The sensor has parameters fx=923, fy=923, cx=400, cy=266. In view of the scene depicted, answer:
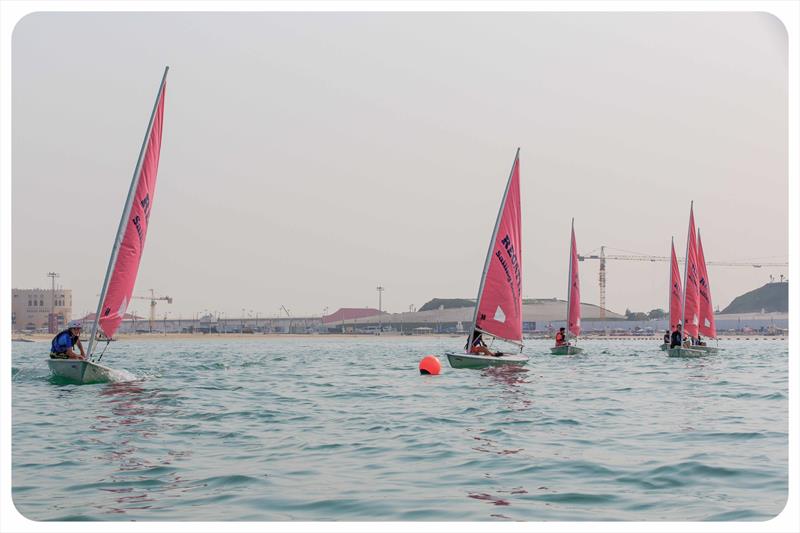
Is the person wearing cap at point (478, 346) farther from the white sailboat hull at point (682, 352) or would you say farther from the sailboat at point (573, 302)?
the sailboat at point (573, 302)

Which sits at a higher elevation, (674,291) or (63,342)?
(674,291)

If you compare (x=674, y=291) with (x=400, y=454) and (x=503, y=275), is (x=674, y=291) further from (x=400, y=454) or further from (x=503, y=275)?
(x=400, y=454)

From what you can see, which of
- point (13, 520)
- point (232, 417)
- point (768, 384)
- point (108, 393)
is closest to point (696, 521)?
point (13, 520)

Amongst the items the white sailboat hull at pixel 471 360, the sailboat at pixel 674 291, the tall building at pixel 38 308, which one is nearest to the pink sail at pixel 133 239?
the white sailboat hull at pixel 471 360

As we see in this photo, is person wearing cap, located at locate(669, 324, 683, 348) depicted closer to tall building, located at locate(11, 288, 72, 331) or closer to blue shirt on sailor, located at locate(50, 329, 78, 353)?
blue shirt on sailor, located at locate(50, 329, 78, 353)

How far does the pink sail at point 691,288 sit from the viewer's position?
171 feet

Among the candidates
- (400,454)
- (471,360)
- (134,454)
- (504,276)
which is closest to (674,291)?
(504,276)

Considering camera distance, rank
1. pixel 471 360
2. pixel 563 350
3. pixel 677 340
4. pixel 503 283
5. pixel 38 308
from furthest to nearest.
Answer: pixel 38 308, pixel 563 350, pixel 677 340, pixel 503 283, pixel 471 360

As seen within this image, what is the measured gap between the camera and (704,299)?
55.8 m

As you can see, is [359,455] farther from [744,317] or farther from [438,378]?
[744,317]

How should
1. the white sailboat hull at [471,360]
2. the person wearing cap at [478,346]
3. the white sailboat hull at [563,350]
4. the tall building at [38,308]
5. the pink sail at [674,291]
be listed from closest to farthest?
1. the white sailboat hull at [471,360]
2. the person wearing cap at [478,346]
3. the white sailboat hull at [563,350]
4. the pink sail at [674,291]
5. the tall building at [38,308]

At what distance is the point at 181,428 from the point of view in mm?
17281

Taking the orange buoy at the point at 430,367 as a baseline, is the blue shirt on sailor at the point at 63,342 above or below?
above

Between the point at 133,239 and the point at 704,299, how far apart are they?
40725mm
